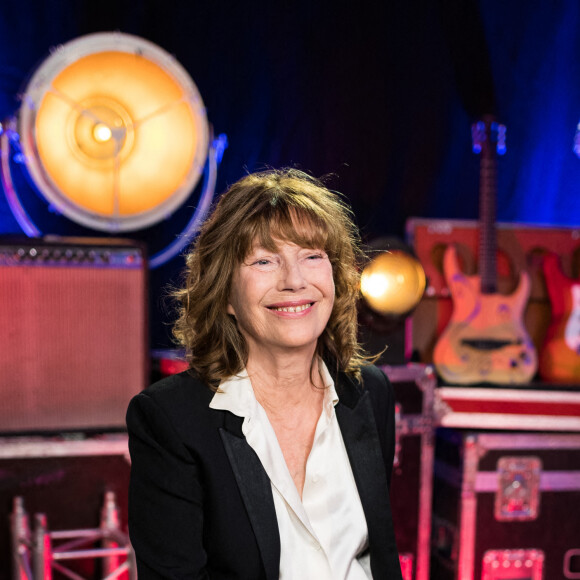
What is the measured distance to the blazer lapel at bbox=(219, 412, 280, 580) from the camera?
136cm

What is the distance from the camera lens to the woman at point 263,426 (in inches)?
54.3

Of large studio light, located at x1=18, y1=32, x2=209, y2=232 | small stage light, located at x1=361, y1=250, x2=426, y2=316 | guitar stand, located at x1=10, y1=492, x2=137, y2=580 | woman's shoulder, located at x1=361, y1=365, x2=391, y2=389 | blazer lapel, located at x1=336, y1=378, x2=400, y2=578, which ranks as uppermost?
large studio light, located at x1=18, y1=32, x2=209, y2=232

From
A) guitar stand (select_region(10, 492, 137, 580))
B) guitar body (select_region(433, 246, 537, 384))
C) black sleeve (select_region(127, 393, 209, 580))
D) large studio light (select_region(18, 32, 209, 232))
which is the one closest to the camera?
black sleeve (select_region(127, 393, 209, 580))

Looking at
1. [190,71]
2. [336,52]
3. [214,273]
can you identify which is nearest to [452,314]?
[336,52]

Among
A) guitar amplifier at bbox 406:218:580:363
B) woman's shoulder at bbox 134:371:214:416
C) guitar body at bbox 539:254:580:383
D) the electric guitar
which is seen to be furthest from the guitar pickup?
woman's shoulder at bbox 134:371:214:416

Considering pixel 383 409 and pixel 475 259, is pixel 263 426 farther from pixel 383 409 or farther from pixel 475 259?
pixel 475 259

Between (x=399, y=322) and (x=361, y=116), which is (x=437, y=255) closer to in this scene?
(x=399, y=322)

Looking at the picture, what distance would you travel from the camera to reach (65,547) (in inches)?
85.4

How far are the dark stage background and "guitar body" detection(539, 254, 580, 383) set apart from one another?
0.64m

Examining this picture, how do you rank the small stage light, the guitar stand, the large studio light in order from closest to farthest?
the guitar stand → the large studio light → the small stage light

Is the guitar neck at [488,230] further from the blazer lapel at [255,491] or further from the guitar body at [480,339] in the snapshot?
the blazer lapel at [255,491]

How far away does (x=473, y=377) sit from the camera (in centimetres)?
299

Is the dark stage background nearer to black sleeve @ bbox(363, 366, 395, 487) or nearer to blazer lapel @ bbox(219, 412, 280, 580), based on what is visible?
black sleeve @ bbox(363, 366, 395, 487)

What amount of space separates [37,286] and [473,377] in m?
1.85
